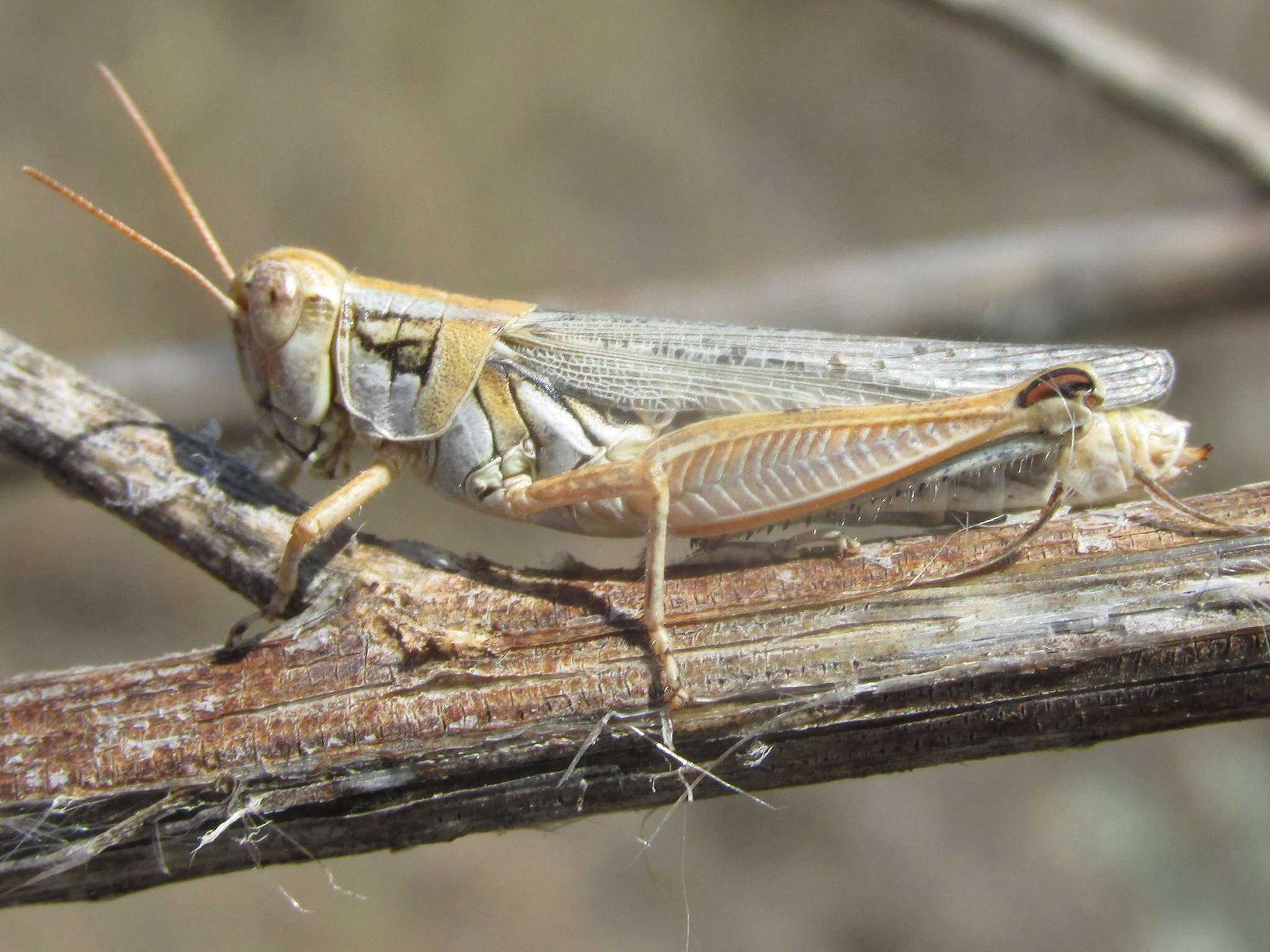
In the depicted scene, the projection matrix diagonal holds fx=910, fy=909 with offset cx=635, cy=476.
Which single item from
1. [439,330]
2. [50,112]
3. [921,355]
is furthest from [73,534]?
[921,355]

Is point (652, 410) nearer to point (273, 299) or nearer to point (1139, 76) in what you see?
point (273, 299)

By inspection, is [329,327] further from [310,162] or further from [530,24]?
[530,24]

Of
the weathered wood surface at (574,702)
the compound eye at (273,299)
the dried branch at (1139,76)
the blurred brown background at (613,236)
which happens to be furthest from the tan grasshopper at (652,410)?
the blurred brown background at (613,236)

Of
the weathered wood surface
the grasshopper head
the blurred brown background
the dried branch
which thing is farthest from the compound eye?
the blurred brown background

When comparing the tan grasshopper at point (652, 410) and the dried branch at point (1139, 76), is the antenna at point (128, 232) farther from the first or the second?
the dried branch at point (1139, 76)

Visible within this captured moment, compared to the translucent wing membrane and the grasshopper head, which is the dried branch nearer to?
the translucent wing membrane

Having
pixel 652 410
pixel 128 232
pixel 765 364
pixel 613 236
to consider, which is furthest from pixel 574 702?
pixel 613 236
